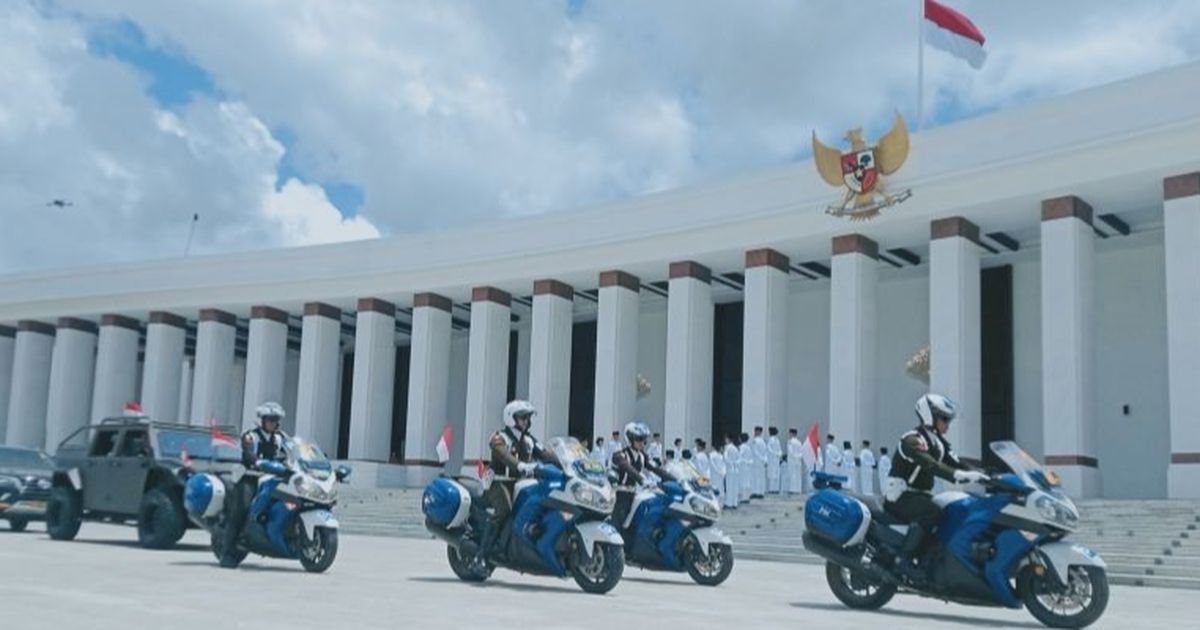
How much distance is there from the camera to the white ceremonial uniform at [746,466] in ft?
85.0

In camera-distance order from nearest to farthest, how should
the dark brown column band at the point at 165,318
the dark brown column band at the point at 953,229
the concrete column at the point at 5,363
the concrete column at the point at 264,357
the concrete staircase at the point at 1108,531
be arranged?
the concrete staircase at the point at 1108,531, the dark brown column band at the point at 953,229, the concrete column at the point at 264,357, the dark brown column band at the point at 165,318, the concrete column at the point at 5,363

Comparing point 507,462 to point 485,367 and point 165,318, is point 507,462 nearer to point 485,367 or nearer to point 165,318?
point 485,367

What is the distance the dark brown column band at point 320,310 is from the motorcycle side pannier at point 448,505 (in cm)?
2813

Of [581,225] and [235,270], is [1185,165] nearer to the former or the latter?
[581,225]

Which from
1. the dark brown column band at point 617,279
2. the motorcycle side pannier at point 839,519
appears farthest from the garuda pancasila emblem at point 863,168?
the motorcycle side pannier at point 839,519

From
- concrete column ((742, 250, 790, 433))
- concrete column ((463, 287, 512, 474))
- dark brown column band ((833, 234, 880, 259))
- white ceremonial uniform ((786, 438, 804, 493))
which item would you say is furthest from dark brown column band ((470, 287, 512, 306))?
white ceremonial uniform ((786, 438, 804, 493))

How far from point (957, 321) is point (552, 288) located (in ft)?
39.7

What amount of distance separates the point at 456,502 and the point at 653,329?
26697 mm

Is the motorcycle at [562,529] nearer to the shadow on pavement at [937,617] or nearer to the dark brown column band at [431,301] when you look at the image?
the shadow on pavement at [937,617]

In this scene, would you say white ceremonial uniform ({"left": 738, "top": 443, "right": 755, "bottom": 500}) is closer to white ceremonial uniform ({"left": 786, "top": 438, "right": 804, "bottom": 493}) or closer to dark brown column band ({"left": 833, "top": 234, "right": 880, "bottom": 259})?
white ceremonial uniform ({"left": 786, "top": 438, "right": 804, "bottom": 493})

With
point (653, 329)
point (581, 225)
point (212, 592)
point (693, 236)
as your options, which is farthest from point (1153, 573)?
point (653, 329)

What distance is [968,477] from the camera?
9.27m

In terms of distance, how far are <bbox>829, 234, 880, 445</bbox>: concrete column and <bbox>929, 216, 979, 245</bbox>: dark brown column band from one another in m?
1.81

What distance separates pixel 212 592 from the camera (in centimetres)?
971
